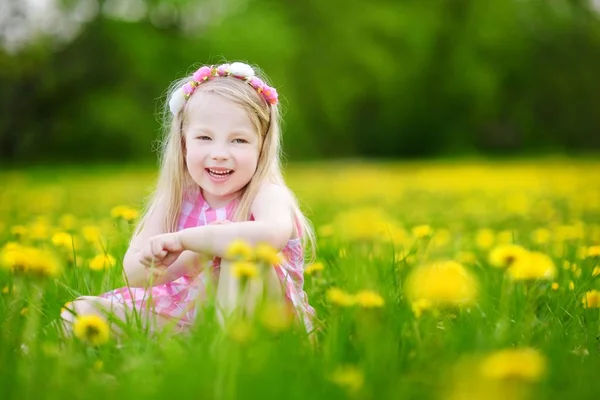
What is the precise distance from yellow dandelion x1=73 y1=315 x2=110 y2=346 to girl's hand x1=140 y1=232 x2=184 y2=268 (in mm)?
313

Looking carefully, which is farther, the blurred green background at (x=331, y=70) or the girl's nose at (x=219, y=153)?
the blurred green background at (x=331, y=70)

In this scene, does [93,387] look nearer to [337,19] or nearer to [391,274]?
[391,274]

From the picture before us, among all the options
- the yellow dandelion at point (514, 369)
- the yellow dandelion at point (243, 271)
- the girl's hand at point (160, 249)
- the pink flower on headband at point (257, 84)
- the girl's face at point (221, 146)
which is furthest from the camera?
the pink flower on headband at point (257, 84)

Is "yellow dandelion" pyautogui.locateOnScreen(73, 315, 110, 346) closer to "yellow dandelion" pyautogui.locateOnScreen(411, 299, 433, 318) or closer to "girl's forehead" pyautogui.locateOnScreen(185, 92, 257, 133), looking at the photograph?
"yellow dandelion" pyautogui.locateOnScreen(411, 299, 433, 318)

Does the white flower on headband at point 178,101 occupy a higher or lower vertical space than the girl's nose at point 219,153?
higher

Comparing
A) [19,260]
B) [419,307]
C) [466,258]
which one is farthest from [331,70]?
[19,260]

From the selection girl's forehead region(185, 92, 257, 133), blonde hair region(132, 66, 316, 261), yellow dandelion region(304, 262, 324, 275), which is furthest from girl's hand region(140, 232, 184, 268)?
yellow dandelion region(304, 262, 324, 275)

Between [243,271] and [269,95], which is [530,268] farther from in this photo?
[269,95]

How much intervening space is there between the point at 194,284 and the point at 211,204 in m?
0.23

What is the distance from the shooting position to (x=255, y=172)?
209 cm

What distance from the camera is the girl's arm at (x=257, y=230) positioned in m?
1.77

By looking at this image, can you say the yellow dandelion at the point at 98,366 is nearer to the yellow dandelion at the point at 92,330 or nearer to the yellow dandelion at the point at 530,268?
the yellow dandelion at the point at 92,330

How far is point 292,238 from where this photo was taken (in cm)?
208

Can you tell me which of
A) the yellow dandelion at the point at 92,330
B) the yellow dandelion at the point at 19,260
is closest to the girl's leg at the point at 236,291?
the yellow dandelion at the point at 92,330
